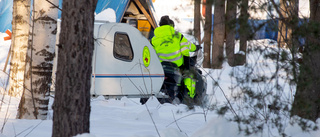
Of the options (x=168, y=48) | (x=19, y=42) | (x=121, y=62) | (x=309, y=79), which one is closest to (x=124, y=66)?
(x=121, y=62)

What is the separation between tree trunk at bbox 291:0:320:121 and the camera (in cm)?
347

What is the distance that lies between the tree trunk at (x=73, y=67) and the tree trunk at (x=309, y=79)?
169cm

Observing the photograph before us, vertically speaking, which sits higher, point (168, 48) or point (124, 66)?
point (168, 48)

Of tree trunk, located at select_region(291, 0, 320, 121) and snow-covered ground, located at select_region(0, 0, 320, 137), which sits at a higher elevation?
tree trunk, located at select_region(291, 0, 320, 121)

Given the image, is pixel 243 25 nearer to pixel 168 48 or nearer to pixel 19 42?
pixel 168 48

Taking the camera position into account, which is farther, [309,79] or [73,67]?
[309,79]

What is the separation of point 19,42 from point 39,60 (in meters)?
3.07

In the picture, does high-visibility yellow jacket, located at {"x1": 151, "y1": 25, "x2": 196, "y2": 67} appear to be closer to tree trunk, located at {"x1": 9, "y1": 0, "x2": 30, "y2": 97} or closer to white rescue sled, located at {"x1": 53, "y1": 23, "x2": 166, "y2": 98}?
white rescue sled, located at {"x1": 53, "y1": 23, "x2": 166, "y2": 98}

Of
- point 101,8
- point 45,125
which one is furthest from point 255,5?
point 101,8

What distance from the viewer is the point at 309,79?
11.4 ft

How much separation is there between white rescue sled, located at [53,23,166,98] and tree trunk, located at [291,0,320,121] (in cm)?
299

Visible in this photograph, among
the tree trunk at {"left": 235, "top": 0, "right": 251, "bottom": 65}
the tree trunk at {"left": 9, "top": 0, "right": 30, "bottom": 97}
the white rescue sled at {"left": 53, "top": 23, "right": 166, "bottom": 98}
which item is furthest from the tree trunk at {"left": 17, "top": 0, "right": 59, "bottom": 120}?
the tree trunk at {"left": 9, "top": 0, "right": 30, "bottom": 97}

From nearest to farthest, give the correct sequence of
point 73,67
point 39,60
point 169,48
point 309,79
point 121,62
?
point 73,67 < point 309,79 < point 39,60 < point 121,62 < point 169,48

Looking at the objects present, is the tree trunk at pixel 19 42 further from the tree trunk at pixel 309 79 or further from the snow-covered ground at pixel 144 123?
the tree trunk at pixel 309 79
